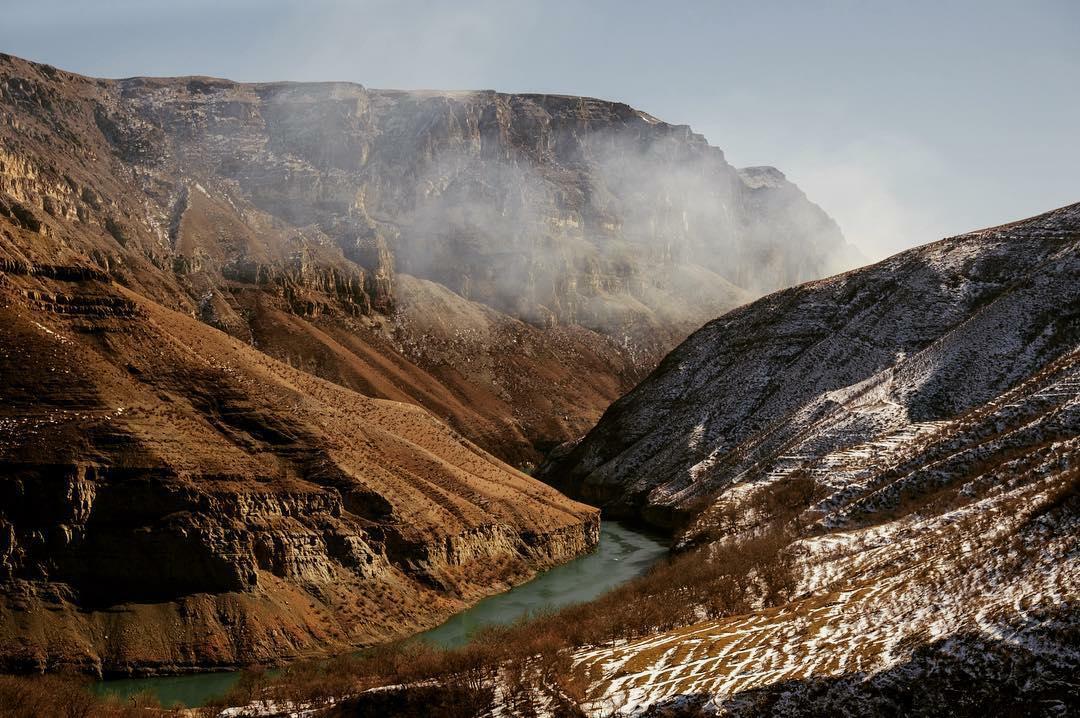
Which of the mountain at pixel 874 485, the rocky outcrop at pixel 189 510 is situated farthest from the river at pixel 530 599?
the mountain at pixel 874 485

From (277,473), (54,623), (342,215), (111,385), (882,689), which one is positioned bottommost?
(882,689)

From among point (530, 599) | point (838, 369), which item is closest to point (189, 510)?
point (530, 599)

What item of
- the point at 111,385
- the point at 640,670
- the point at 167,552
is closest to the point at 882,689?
the point at 640,670

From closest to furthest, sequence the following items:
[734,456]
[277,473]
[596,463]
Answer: [277,473]
[734,456]
[596,463]

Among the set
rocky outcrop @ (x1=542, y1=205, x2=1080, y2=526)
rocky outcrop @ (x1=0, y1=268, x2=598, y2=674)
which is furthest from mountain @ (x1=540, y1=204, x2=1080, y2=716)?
rocky outcrop @ (x1=0, y1=268, x2=598, y2=674)

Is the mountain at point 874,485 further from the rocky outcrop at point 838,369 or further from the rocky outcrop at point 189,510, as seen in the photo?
the rocky outcrop at point 189,510

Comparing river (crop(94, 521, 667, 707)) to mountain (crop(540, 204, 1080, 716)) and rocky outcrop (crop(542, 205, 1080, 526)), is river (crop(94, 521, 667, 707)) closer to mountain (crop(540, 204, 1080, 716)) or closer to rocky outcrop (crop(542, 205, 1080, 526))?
mountain (crop(540, 204, 1080, 716))

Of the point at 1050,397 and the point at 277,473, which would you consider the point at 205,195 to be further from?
the point at 1050,397
